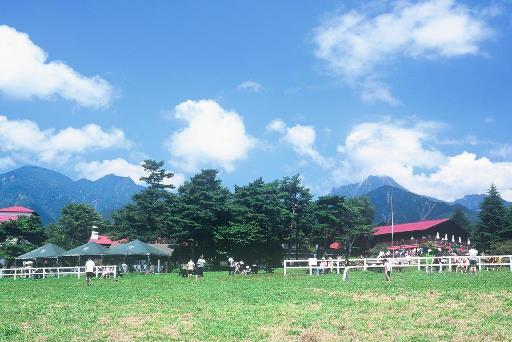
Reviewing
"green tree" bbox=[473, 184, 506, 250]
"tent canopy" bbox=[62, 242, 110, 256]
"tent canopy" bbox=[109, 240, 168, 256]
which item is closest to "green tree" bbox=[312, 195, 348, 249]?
"green tree" bbox=[473, 184, 506, 250]

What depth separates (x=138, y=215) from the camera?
8956cm

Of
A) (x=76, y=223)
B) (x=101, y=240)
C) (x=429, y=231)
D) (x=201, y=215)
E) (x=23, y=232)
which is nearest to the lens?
(x=201, y=215)

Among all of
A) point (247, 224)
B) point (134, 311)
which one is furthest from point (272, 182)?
point (134, 311)

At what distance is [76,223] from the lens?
10244cm

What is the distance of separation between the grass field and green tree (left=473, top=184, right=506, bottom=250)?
6409 cm

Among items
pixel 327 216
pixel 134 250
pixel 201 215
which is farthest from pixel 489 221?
pixel 134 250

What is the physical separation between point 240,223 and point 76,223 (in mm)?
51366

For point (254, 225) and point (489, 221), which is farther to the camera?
point (489, 221)

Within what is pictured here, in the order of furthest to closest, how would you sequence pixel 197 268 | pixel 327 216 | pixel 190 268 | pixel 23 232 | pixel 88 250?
1. pixel 327 216
2. pixel 23 232
3. pixel 88 250
4. pixel 190 268
5. pixel 197 268

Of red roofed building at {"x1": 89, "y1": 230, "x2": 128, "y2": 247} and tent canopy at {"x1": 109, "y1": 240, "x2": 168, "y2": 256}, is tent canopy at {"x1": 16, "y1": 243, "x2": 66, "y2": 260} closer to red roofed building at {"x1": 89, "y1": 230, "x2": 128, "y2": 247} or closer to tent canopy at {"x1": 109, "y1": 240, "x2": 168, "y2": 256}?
tent canopy at {"x1": 109, "y1": 240, "x2": 168, "y2": 256}

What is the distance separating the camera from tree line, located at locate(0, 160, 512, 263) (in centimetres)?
6556

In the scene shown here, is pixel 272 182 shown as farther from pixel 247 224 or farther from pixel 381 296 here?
pixel 381 296

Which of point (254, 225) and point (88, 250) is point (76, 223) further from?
point (88, 250)

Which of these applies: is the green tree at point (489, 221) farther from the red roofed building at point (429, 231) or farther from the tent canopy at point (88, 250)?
the tent canopy at point (88, 250)
